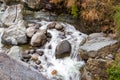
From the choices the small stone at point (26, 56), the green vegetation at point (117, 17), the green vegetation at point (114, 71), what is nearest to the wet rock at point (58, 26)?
the small stone at point (26, 56)

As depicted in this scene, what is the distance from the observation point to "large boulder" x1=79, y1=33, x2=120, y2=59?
6.74 meters

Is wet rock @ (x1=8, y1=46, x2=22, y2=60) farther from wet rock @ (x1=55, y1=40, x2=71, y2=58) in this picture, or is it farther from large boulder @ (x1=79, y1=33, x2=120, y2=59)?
large boulder @ (x1=79, y1=33, x2=120, y2=59)

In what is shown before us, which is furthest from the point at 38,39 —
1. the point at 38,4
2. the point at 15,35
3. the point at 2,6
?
the point at 2,6

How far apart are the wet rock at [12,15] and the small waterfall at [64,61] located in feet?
6.35


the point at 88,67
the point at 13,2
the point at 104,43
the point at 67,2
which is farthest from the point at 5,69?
the point at 13,2

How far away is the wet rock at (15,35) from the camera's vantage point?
8617 mm

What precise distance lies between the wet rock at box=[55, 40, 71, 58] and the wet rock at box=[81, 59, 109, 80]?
1.30 meters

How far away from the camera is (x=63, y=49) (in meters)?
7.63

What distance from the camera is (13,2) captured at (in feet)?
39.4

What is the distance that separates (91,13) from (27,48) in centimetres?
241

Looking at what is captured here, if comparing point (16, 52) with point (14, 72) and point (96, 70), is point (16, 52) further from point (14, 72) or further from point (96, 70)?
point (14, 72)

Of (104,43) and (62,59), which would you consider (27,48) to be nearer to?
(62,59)

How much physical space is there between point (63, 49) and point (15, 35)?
206cm

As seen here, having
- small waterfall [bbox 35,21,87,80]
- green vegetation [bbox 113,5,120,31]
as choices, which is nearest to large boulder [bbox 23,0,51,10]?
small waterfall [bbox 35,21,87,80]
